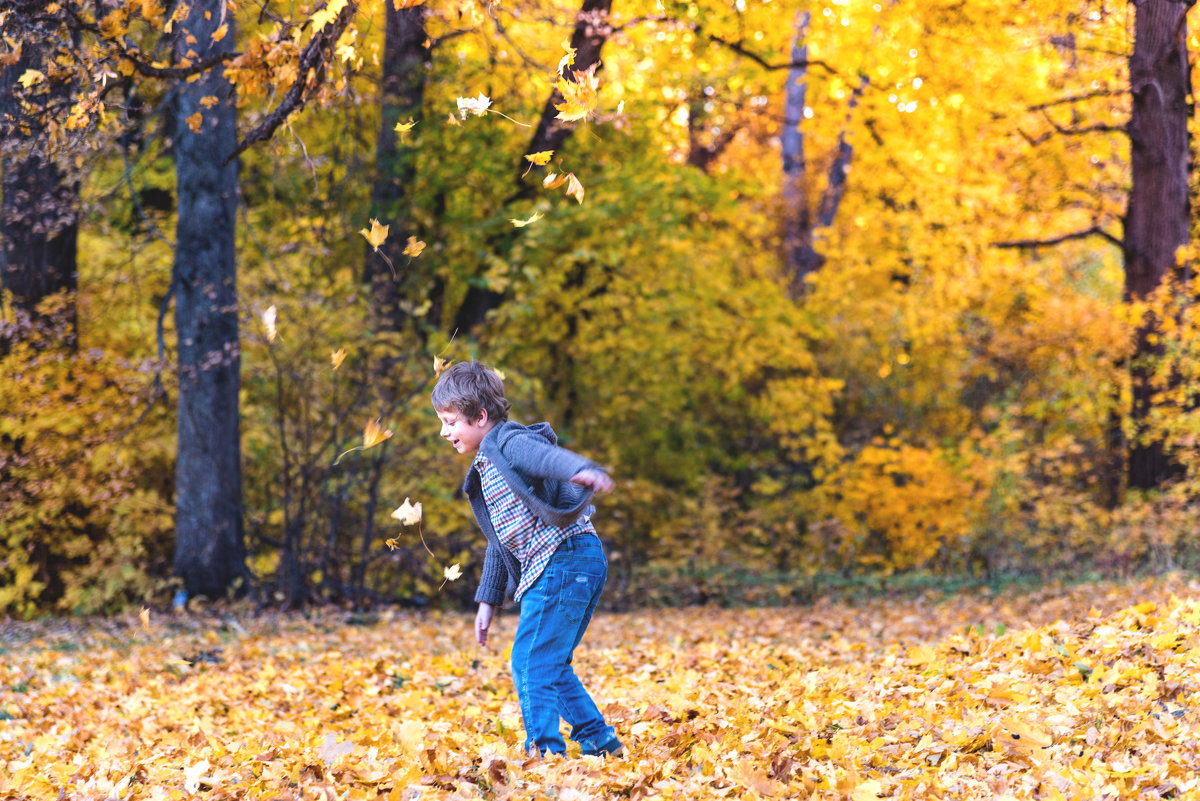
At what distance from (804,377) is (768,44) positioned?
4.70 meters

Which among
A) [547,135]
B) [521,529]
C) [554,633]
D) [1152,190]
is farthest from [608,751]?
[1152,190]

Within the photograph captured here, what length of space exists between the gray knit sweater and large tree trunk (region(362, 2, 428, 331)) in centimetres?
818

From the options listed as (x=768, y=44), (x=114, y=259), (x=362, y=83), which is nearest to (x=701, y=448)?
(x=768, y=44)

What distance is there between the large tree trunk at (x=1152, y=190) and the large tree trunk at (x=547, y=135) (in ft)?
20.4

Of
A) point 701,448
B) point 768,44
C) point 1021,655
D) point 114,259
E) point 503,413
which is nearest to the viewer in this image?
point 503,413

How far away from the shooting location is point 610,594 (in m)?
12.7

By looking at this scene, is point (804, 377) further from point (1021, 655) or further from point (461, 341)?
point (1021, 655)

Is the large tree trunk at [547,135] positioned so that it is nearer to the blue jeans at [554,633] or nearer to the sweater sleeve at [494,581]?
the sweater sleeve at [494,581]

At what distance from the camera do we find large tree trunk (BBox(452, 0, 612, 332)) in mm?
12047

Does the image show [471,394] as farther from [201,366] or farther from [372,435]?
[201,366]

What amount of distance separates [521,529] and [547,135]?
897 cm

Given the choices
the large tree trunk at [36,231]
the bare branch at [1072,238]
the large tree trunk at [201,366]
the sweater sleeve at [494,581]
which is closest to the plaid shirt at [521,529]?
the sweater sleeve at [494,581]

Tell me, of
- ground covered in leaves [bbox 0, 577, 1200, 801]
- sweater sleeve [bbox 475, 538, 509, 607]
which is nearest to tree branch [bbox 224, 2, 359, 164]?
sweater sleeve [bbox 475, 538, 509, 607]

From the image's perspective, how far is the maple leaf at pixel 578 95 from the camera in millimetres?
3814
